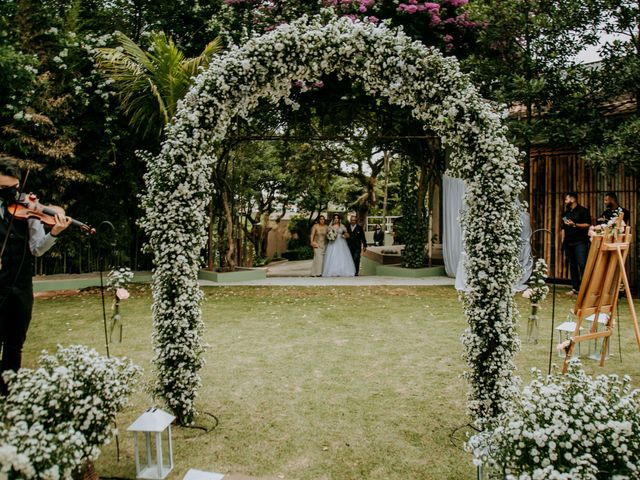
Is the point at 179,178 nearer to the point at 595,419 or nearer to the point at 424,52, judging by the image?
the point at 424,52

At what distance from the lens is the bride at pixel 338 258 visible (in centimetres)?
1473

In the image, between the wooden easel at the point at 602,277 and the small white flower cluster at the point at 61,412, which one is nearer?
the small white flower cluster at the point at 61,412

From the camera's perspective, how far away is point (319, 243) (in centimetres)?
1476

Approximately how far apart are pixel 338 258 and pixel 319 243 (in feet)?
2.29

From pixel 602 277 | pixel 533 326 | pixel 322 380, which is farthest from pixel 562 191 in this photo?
pixel 322 380

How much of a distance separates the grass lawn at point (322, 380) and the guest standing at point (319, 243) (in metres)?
4.63

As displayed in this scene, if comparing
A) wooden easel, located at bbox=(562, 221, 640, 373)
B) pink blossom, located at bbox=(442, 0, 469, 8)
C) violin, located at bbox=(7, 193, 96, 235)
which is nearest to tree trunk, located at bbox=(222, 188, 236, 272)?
pink blossom, located at bbox=(442, 0, 469, 8)

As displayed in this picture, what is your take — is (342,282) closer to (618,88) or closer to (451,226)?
(451,226)

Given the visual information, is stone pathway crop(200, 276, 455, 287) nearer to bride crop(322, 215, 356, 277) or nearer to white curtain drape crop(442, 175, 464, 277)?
white curtain drape crop(442, 175, 464, 277)

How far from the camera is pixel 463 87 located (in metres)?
3.99

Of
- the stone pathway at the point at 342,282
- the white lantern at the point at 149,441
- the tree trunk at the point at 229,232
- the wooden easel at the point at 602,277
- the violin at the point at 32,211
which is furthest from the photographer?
the tree trunk at the point at 229,232

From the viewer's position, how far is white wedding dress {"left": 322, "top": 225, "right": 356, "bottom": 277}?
14727 millimetres

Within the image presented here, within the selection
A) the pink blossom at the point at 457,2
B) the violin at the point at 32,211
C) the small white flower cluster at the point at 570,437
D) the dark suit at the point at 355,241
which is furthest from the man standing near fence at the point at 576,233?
the violin at the point at 32,211

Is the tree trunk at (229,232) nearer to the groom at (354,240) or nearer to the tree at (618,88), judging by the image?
the groom at (354,240)
